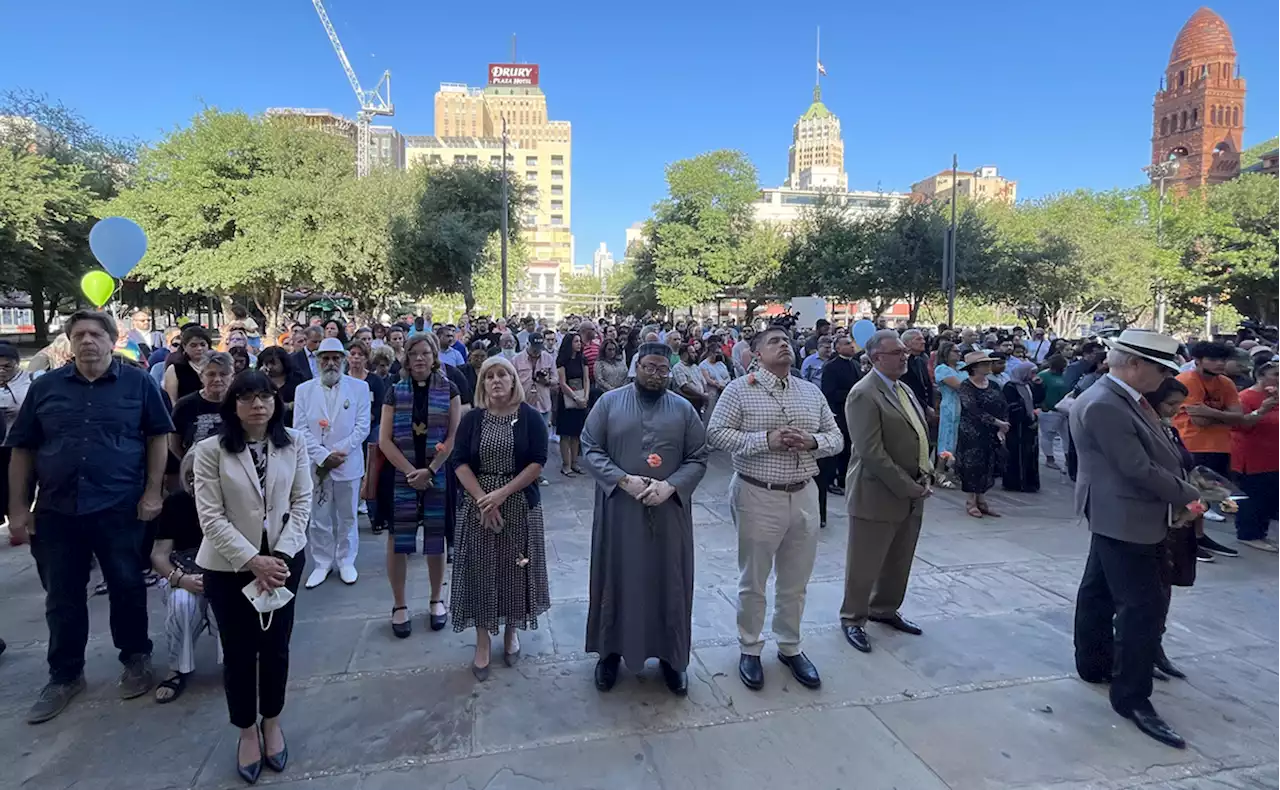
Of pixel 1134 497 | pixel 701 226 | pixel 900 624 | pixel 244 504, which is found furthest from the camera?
pixel 701 226

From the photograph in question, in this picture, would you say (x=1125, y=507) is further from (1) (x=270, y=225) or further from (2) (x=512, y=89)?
(2) (x=512, y=89)

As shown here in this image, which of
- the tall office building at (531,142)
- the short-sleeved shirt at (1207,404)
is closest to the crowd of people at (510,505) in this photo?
the short-sleeved shirt at (1207,404)

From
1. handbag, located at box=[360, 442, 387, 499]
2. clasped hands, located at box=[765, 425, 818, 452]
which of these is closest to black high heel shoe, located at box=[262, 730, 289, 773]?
handbag, located at box=[360, 442, 387, 499]

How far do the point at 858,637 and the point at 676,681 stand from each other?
128cm

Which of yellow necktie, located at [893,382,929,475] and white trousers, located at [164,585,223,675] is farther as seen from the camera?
yellow necktie, located at [893,382,929,475]

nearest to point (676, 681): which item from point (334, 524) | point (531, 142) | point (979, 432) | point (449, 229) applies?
point (334, 524)

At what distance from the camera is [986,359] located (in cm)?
718

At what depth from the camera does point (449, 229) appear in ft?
86.3

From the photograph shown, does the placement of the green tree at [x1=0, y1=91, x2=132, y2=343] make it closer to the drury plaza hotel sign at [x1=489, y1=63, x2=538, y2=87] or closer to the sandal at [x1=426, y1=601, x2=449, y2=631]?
the sandal at [x1=426, y1=601, x2=449, y2=631]

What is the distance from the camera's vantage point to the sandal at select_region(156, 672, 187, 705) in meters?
3.52

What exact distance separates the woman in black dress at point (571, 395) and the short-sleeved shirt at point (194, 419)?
471 cm

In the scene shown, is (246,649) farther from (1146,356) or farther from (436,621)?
(1146,356)

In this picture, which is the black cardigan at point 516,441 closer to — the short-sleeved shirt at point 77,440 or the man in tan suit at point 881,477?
the short-sleeved shirt at point 77,440

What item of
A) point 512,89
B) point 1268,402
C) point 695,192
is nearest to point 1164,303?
point 695,192
